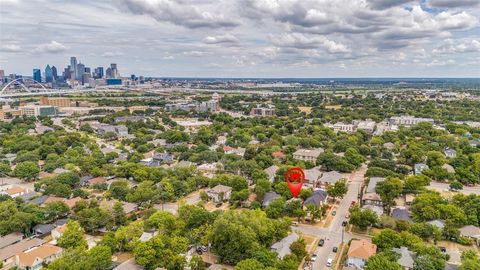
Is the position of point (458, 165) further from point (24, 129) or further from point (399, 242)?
point (24, 129)

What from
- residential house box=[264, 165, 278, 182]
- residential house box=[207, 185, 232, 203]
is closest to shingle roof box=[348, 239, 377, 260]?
residential house box=[207, 185, 232, 203]

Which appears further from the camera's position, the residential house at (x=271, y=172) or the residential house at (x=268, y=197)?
the residential house at (x=271, y=172)

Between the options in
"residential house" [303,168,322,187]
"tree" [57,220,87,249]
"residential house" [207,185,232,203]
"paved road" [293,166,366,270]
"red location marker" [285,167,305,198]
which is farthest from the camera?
"residential house" [303,168,322,187]

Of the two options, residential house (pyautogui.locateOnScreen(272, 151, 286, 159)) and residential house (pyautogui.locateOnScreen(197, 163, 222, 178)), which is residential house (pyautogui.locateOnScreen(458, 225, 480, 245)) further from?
residential house (pyautogui.locateOnScreen(197, 163, 222, 178))

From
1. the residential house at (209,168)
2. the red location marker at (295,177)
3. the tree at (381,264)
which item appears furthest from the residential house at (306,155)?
the tree at (381,264)

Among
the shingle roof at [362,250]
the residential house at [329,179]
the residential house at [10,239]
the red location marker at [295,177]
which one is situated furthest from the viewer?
the residential house at [329,179]

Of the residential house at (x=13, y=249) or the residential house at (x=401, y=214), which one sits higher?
the residential house at (x=401, y=214)

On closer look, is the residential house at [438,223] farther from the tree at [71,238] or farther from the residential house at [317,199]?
the tree at [71,238]
